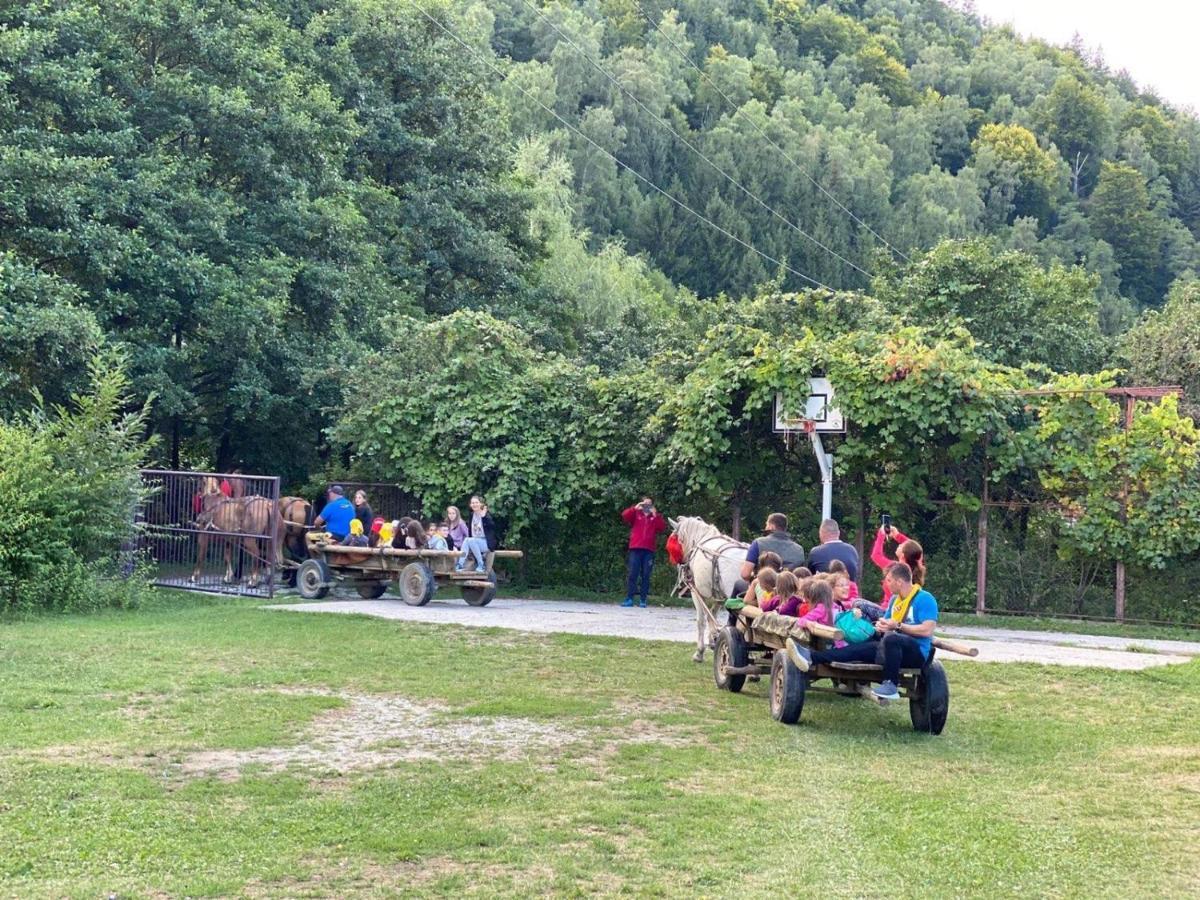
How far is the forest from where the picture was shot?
813 inches

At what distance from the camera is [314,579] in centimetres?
2211

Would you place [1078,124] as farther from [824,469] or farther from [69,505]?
[69,505]

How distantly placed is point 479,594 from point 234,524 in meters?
4.07

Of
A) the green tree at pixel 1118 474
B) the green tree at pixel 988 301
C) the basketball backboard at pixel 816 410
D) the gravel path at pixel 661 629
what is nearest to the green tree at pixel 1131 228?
the green tree at pixel 988 301

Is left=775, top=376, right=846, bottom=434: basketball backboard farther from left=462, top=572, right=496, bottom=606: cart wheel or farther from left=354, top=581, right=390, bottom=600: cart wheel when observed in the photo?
left=354, top=581, right=390, bottom=600: cart wheel

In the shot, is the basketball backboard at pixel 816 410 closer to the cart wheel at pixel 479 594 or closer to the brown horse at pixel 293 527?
the cart wheel at pixel 479 594

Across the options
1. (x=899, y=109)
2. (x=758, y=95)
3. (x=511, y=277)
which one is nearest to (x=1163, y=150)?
(x=899, y=109)

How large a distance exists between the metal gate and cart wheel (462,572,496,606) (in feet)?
10.1

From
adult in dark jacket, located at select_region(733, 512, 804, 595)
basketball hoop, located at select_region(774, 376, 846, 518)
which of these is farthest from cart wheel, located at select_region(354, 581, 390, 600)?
adult in dark jacket, located at select_region(733, 512, 804, 595)

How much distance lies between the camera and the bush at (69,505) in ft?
62.2

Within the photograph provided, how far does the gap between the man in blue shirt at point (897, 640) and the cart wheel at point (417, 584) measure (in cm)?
1063

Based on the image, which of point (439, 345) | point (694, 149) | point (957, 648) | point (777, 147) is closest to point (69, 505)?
point (439, 345)

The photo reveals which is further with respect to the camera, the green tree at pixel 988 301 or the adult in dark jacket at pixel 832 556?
the green tree at pixel 988 301

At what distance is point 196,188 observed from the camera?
28.6 meters
